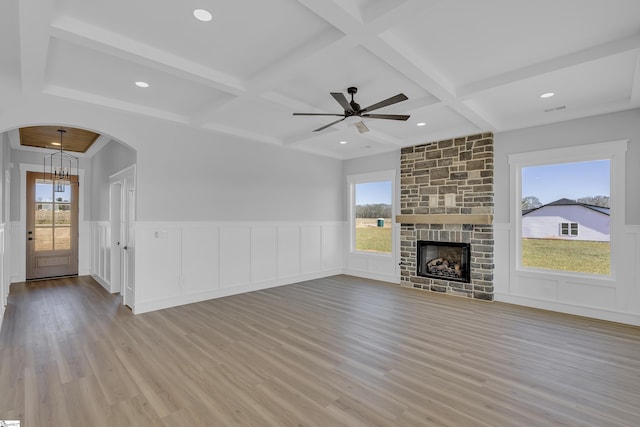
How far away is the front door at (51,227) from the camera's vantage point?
6707 mm

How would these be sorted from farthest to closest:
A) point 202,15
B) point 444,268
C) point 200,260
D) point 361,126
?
1. point 444,268
2. point 200,260
3. point 361,126
4. point 202,15

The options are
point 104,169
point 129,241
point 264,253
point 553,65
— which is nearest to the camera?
point 553,65

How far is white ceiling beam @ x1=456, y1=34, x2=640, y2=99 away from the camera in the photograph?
2.79m

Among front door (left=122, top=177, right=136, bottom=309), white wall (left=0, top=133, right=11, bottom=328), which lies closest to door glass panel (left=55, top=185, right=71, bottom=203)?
white wall (left=0, top=133, right=11, bottom=328)

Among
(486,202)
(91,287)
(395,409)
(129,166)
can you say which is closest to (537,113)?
(486,202)

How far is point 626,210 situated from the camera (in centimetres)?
423

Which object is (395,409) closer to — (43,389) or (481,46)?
(43,389)

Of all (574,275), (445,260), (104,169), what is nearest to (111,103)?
(104,169)

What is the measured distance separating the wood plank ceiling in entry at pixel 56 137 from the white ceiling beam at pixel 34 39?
214cm

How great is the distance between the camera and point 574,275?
15.2ft

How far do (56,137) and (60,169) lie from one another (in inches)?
60.7

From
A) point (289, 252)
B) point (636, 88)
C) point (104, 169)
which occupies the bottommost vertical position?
point (289, 252)

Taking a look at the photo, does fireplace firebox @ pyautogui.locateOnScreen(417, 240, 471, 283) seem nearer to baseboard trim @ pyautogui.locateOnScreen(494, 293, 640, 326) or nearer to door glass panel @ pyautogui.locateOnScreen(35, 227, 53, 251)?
baseboard trim @ pyautogui.locateOnScreen(494, 293, 640, 326)

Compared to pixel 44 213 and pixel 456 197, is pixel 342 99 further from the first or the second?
pixel 44 213
